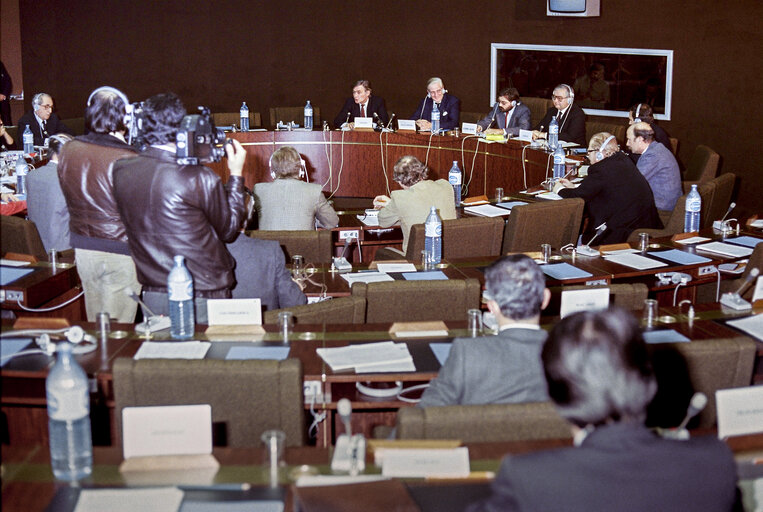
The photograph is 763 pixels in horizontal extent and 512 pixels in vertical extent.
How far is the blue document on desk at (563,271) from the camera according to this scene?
4367 mm

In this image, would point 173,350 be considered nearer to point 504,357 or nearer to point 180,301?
point 180,301

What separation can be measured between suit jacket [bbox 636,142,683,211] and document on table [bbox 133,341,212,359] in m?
4.30

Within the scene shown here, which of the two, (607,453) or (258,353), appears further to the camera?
(258,353)

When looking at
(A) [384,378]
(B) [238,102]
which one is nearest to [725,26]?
(B) [238,102]

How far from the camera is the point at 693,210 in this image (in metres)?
5.28

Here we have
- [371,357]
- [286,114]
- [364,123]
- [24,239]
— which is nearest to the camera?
[371,357]

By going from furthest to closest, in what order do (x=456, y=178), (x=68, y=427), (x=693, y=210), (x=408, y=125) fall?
(x=408, y=125)
(x=456, y=178)
(x=693, y=210)
(x=68, y=427)

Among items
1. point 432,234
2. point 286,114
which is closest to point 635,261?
point 432,234

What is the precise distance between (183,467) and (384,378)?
3.19ft

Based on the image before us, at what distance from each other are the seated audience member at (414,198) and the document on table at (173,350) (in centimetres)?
238

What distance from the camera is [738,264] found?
4.75 metres

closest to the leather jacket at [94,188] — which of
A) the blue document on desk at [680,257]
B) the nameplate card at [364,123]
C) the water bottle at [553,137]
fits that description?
the blue document on desk at [680,257]

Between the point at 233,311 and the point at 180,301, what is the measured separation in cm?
Answer: 21

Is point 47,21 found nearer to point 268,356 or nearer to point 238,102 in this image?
point 238,102
